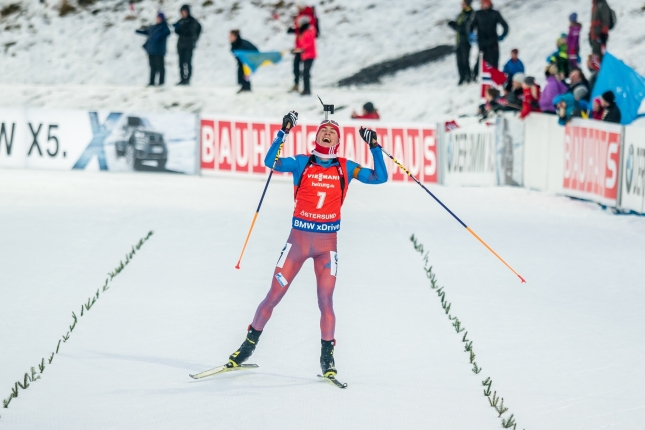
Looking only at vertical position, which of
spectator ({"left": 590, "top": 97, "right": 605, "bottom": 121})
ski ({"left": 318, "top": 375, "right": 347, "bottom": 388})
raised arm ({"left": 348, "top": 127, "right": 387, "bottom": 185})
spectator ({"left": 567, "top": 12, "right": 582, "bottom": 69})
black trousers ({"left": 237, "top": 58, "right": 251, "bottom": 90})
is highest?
spectator ({"left": 567, "top": 12, "right": 582, "bottom": 69})

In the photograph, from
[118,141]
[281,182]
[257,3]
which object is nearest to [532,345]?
[281,182]

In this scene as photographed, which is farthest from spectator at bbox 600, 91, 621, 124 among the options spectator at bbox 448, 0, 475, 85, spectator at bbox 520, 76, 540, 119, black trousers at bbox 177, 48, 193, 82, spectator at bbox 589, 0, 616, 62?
black trousers at bbox 177, 48, 193, 82

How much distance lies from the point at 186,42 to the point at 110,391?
19641 millimetres

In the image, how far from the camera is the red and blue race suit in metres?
7.81

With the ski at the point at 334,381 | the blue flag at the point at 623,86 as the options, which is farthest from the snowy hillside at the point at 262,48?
the ski at the point at 334,381

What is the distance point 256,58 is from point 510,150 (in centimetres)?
838

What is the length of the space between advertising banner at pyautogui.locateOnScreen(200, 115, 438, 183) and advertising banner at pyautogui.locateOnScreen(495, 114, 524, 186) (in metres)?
1.31

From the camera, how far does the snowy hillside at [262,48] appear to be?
27.0 m

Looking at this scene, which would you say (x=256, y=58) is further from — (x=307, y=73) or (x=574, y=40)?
(x=574, y=40)

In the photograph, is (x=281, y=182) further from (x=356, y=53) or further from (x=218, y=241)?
(x=356, y=53)

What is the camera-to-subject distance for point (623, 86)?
17234mm

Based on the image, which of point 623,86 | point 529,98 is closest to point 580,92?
point 623,86

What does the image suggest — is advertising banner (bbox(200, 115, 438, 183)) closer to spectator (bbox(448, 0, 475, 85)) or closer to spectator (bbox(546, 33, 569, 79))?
spectator (bbox(546, 33, 569, 79))

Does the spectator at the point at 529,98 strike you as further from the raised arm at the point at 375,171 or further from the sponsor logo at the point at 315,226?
the sponsor logo at the point at 315,226
